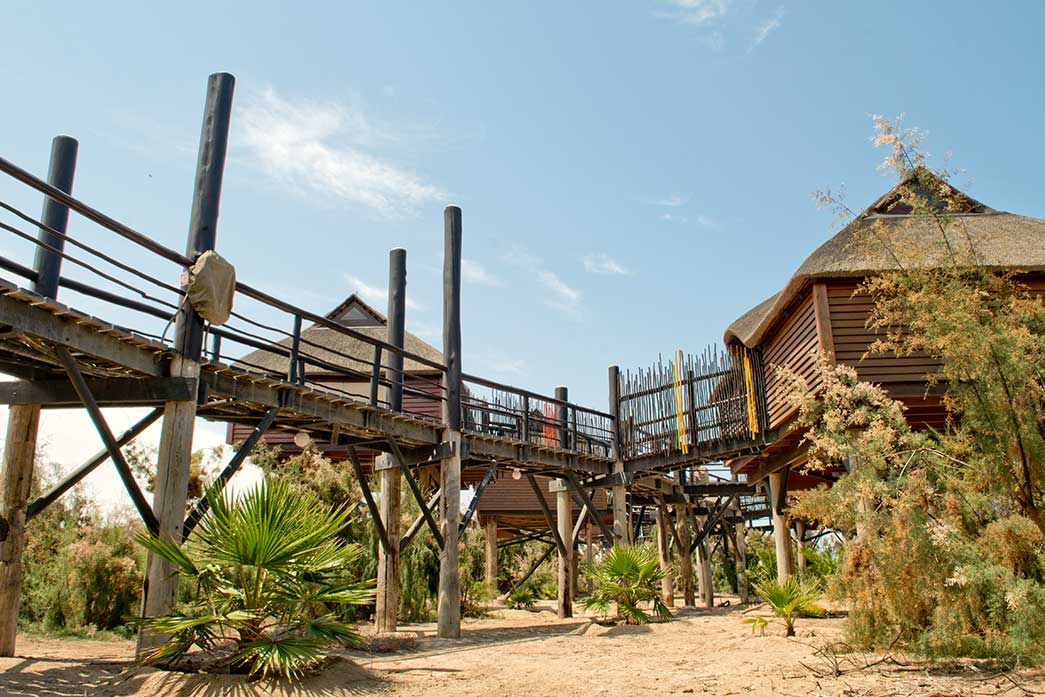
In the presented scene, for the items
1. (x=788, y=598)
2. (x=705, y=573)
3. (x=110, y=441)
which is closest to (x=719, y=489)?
(x=705, y=573)

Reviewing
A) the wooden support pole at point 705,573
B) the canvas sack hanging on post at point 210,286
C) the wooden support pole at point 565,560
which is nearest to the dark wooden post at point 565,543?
the wooden support pole at point 565,560

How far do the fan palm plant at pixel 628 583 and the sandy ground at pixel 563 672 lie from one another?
155 cm

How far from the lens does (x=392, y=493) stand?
12914 mm

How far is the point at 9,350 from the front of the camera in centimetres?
779

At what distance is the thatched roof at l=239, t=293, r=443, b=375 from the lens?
2275 centimetres

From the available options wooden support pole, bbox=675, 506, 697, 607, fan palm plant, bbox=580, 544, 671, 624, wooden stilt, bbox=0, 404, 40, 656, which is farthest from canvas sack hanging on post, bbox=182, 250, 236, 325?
wooden support pole, bbox=675, 506, 697, 607

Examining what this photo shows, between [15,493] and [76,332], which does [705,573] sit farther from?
[76,332]

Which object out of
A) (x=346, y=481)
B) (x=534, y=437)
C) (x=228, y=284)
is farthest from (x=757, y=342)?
(x=228, y=284)

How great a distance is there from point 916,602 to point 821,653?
1147 mm

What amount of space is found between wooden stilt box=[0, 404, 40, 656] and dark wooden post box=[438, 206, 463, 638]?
215 inches

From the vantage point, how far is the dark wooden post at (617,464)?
16.9 metres

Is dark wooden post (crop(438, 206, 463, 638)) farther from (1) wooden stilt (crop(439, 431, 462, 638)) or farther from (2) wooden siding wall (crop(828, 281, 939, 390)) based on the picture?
(2) wooden siding wall (crop(828, 281, 939, 390))

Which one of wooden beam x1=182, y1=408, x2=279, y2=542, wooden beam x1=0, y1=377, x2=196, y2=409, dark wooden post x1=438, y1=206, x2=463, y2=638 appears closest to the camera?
wooden beam x1=182, y1=408, x2=279, y2=542

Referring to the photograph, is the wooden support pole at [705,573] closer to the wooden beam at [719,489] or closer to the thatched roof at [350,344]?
the wooden beam at [719,489]
